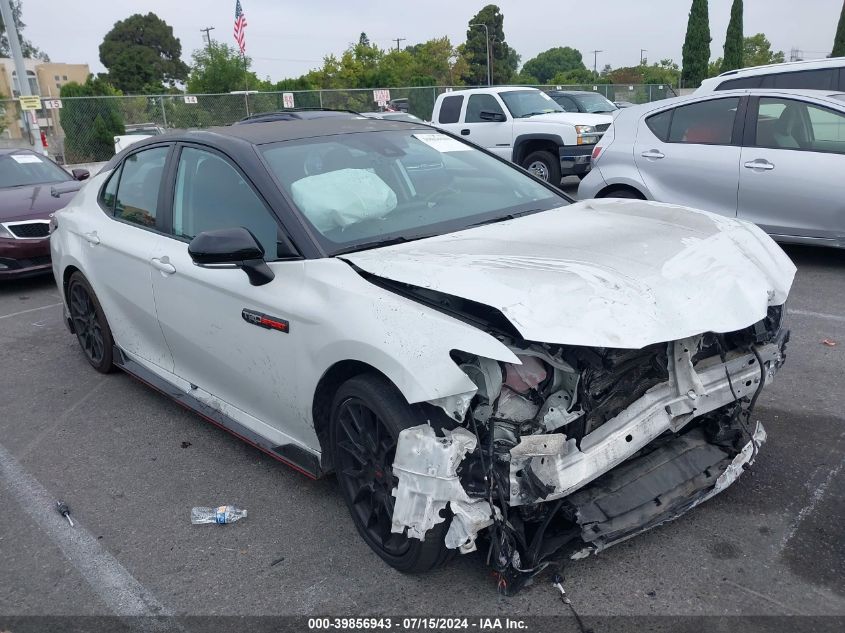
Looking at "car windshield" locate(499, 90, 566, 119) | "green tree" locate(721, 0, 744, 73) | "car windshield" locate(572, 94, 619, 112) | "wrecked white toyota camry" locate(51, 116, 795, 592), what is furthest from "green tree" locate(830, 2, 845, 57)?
"wrecked white toyota camry" locate(51, 116, 795, 592)

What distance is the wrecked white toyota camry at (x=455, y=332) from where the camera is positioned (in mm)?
2570

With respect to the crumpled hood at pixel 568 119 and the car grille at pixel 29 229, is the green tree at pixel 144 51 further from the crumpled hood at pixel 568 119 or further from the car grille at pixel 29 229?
the car grille at pixel 29 229

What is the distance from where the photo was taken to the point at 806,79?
27.8ft

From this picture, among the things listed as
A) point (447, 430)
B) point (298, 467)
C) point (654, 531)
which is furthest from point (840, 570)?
point (298, 467)

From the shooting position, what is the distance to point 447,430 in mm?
2594

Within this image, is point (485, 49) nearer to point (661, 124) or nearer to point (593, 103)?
point (593, 103)

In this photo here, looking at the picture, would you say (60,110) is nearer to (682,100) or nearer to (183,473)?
(682,100)

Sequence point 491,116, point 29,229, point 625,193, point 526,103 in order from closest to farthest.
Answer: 1. point 625,193
2. point 29,229
3. point 491,116
4. point 526,103

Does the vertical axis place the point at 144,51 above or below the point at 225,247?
above

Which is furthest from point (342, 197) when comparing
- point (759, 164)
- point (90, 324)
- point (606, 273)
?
point (759, 164)

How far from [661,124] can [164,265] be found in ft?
18.4

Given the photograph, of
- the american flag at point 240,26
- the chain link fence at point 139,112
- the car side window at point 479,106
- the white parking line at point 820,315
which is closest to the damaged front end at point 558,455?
the white parking line at point 820,315

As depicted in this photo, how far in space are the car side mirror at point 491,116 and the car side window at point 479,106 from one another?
7 cm

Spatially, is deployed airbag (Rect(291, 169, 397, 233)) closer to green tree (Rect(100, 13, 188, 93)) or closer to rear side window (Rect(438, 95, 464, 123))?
rear side window (Rect(438, 95, 464, 123))
